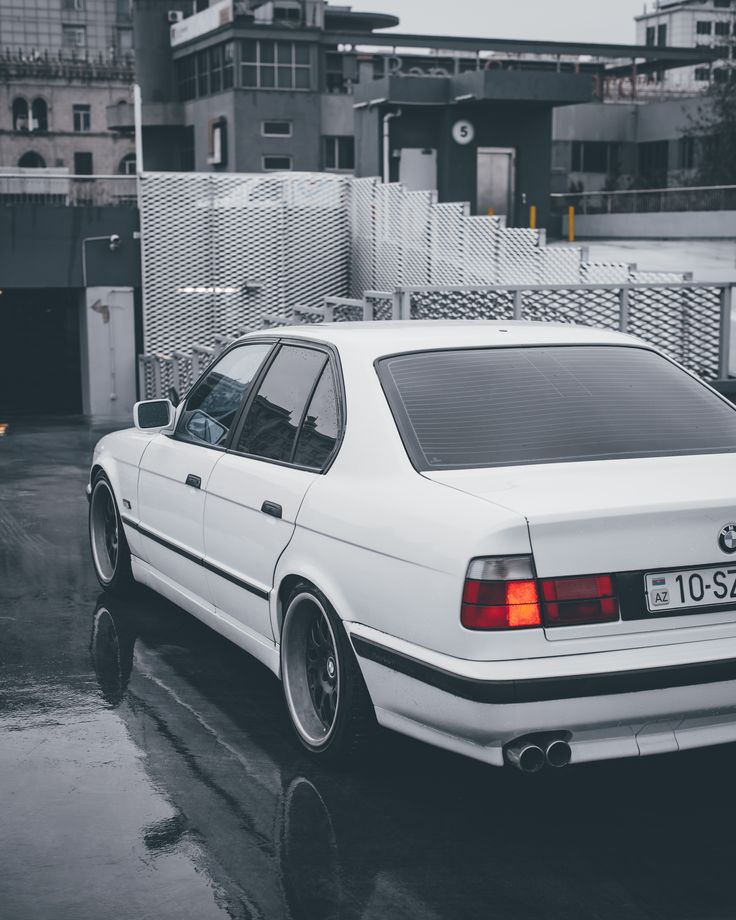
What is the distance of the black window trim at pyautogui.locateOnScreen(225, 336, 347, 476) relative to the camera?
4.72 m

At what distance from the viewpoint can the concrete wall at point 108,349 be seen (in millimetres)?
27969

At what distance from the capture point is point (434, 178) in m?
33.6

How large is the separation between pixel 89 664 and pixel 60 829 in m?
2.04

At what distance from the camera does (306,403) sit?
509cm

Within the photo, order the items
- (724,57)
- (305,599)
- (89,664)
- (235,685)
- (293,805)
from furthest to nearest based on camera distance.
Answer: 1. (724,57)
2. (89,664)
3. (235,685)
4. (305,599)
5. (293,805)

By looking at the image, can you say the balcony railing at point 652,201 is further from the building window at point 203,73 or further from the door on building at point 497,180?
the building window at point 203,73

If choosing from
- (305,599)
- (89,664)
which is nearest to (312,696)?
(305,599)

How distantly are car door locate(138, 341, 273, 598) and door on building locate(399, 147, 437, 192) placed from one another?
27574 mm

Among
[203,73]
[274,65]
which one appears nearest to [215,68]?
[203,73]

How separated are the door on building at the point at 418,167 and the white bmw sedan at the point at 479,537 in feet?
92.6

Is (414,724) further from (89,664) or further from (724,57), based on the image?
(724,57)

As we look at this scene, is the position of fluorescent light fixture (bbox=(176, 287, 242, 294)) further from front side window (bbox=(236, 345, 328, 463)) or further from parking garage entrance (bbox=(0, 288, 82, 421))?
front side window (bbox=(236, 345, 328, 463))

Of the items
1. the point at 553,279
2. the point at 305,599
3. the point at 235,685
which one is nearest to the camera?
the point at 305,599

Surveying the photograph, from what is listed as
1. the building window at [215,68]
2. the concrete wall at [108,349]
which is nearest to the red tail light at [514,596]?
the concrete wall at [108,349]
